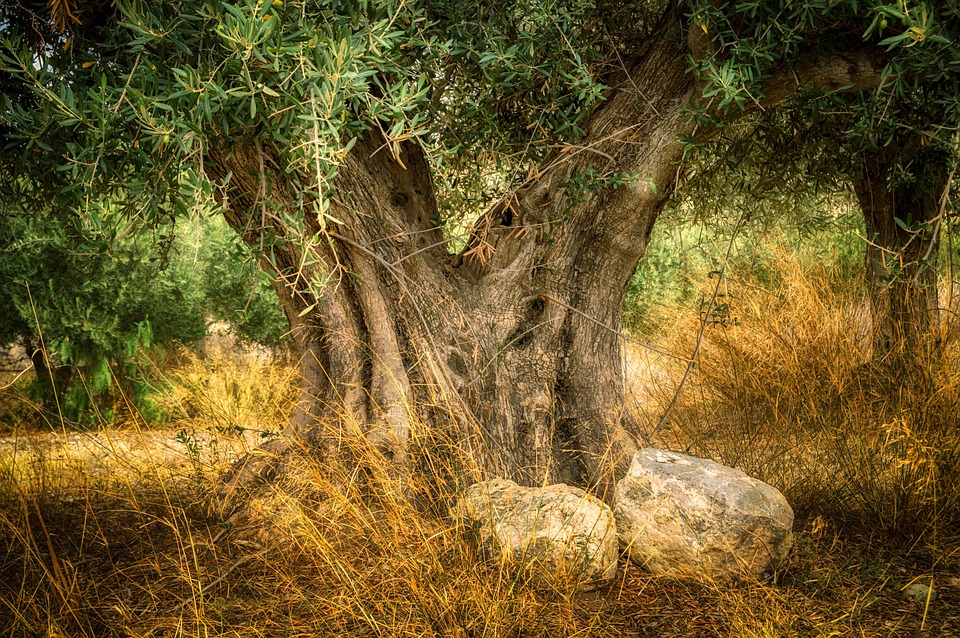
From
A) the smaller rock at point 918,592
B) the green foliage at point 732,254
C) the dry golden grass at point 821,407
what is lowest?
the smaller rock at point 918,592

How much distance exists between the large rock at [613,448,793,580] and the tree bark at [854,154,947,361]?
156 cm

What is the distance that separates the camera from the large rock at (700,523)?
328 cm

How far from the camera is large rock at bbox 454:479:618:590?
10.2ft

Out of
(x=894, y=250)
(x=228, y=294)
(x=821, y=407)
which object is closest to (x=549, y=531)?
(x=821, y=407)

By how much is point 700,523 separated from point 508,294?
165cm

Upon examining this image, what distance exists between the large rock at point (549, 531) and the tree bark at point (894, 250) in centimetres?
221

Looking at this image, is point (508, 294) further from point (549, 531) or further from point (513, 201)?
point (549, 531)

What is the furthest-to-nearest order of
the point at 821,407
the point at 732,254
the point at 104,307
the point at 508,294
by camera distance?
1. the point at 732,254
2. the point at 104,307
3. the point at 821,407
4. the point at 508,294

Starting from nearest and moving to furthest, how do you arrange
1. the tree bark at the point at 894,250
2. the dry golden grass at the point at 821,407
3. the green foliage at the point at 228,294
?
the dry golden grass at the point at 821,407 → the tree bark at the point at 894,250 → the green foliage at the point at 228,294

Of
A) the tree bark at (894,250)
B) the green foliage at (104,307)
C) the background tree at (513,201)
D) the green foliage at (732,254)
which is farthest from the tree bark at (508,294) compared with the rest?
the green foliage at (104,307)

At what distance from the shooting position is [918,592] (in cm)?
328

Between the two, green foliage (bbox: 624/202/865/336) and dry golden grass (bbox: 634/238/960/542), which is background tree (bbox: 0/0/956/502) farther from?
dry golden grass (bbox: 634/238/960/542)

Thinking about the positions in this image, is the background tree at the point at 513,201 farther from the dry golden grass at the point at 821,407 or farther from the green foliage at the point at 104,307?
the green foliage at the point at 104,307

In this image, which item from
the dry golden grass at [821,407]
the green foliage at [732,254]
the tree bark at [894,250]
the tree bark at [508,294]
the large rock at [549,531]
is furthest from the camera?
the green foliage at [732,254]
